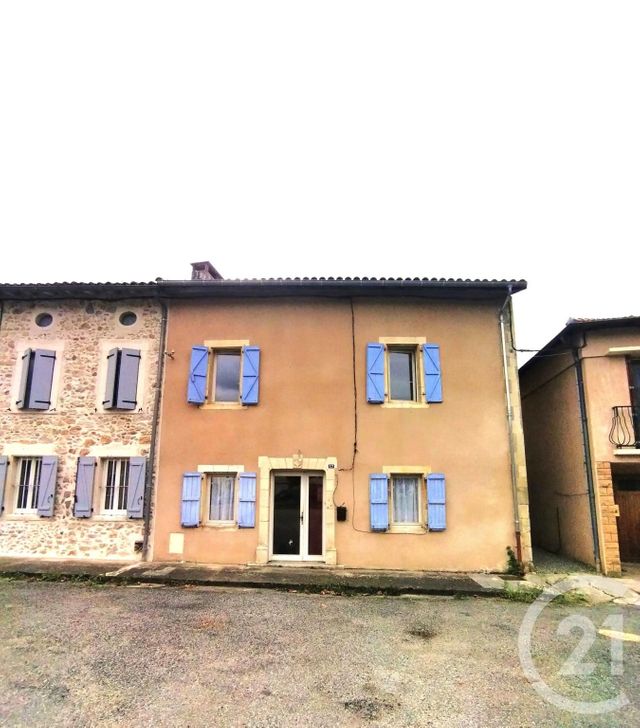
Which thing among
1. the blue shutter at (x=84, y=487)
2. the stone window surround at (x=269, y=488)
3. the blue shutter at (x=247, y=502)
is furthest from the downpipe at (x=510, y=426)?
the blue shutter at (x=84, y=487)

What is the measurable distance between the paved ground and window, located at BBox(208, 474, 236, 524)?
219cm

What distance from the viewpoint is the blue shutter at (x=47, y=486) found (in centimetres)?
953

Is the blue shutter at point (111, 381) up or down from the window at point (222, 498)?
up

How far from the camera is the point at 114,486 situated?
9.78 metres

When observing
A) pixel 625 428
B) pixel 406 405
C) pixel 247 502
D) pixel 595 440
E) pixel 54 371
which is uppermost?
pixel 54 371

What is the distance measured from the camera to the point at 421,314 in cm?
981

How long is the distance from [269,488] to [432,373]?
4.00 metres

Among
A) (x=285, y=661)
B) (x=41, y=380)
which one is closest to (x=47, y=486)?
(x=41, y=380)

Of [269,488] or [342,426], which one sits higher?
[342,426]

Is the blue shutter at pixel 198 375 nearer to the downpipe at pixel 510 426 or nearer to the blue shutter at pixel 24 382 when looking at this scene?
the blue shutter at pixel 24 382

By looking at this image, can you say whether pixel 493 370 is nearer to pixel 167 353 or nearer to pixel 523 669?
pixel 523 669

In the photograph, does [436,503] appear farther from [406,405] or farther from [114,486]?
[114,486]

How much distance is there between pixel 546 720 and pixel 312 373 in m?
6.75

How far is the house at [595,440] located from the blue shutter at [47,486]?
10.7 metres
